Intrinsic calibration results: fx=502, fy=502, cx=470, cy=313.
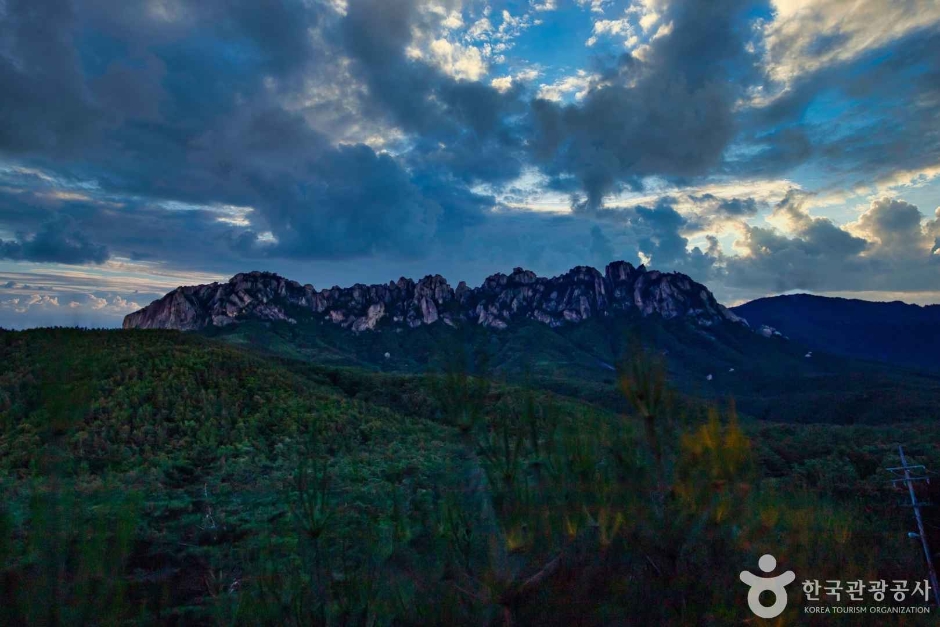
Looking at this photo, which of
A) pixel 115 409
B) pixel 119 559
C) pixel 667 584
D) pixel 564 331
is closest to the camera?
pixel 119 559

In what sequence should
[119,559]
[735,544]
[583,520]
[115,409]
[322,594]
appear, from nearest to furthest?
[119,559] < [322,594] < [735,544] < [583,520] < [115,409]

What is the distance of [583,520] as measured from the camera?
7145mm

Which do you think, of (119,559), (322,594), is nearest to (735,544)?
(322,594)

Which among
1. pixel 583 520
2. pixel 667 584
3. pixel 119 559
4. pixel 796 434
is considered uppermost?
pixel 119 559

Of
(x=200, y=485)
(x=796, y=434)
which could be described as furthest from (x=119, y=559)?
(x=796, y=434)

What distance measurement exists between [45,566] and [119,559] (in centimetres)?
62

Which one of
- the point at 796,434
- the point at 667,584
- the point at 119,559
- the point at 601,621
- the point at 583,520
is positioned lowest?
the point at 796,434

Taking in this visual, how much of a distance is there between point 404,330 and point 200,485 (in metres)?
179

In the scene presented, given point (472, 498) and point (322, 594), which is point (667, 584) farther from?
point (322, 594)

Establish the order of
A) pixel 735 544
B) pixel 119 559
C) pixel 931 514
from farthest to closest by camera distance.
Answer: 1. pixel 931 514
2. pixel 735 544
3. pixel 119 559

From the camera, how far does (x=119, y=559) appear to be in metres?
4.80

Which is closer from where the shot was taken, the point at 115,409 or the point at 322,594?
the point at 322,594

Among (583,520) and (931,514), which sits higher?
(583,520)

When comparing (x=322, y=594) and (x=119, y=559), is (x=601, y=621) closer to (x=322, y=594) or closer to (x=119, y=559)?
(x=322, y=594)
